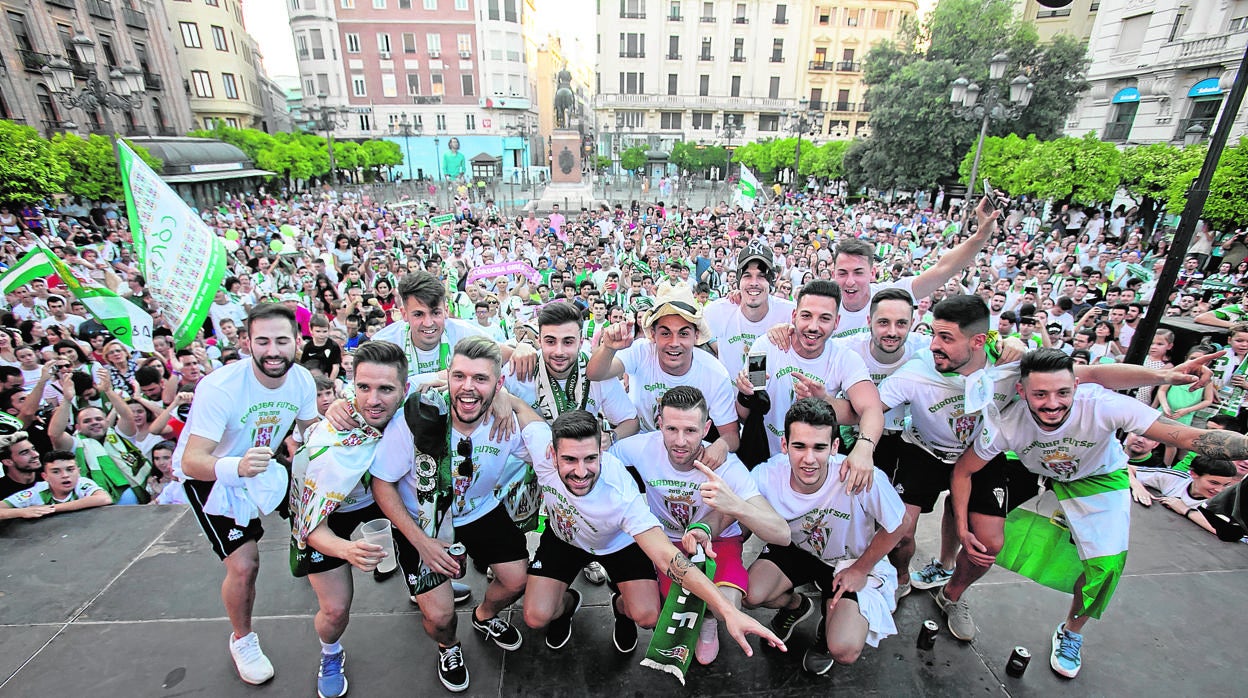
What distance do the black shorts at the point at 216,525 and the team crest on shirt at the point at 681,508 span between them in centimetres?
248

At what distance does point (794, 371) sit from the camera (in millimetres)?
3732

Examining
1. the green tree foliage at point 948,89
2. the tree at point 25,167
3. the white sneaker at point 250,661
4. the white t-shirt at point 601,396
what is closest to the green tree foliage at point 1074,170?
the green tree foliage at point 948,89

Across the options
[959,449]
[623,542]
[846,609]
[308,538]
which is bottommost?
[846,609]

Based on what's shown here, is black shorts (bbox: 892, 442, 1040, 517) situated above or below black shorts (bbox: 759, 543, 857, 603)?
above

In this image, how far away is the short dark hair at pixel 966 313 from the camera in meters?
3.23

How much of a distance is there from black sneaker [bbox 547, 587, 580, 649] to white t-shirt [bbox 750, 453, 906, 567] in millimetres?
1425

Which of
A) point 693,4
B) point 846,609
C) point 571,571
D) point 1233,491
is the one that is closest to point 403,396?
point 571,571

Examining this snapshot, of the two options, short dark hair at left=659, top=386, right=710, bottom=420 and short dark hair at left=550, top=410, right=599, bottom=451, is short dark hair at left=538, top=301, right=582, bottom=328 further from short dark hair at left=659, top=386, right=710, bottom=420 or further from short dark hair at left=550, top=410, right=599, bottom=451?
short dark hair at left=659, top=386, right=710, bottom=420

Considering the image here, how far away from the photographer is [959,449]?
3.50 m

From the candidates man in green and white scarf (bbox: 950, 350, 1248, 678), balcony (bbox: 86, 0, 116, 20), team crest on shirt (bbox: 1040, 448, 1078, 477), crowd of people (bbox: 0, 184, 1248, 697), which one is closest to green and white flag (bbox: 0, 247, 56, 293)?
crowd of people (bbox: 0, 184, 1248, 697)

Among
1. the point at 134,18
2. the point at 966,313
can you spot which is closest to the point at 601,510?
the point at 966,313

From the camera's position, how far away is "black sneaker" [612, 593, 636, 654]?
334 centimetres

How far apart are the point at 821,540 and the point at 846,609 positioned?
38 cm

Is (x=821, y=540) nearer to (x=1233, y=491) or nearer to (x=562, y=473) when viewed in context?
(x=562, y=473)
